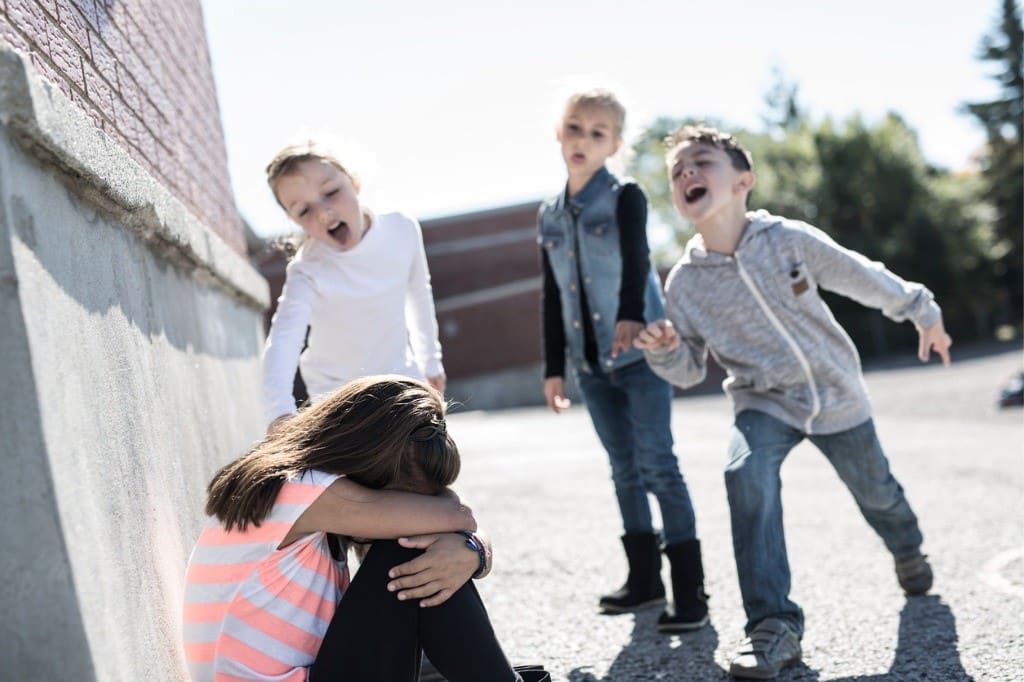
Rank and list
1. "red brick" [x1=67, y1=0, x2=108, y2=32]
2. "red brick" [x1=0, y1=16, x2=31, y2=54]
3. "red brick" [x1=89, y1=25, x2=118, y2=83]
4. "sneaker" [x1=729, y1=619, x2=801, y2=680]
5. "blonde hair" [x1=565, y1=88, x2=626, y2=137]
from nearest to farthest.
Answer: "red brick" [x1=0, y1=16, x2=31, y2=54]
"red brick" [x1=67, y1=0, x2=108, y2=32]
"red brick" [x1=89, y1=25, x2=118, y2=83]
"sneaker" [x1=729, y1=619, x2=801, y2=680]
"blonde hair" [x1=565, y1=88, x2=626, y2=137]

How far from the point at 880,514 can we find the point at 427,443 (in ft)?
7.07

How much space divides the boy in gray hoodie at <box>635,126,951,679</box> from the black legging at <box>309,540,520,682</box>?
142 centimetres

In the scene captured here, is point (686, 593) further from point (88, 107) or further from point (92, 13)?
point (92, 13)

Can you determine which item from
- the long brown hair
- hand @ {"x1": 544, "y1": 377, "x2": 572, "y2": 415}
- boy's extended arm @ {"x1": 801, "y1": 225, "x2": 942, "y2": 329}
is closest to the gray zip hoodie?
boy's extended arm @ {"x1": 801, "y1": 225, "x2": 942, "y2": 329}

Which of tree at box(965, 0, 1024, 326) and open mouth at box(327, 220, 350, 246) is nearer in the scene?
open mouth at box(327, 220, 350, 246)

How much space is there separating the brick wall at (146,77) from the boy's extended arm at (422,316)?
1.01 metres

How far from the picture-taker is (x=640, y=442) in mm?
4332

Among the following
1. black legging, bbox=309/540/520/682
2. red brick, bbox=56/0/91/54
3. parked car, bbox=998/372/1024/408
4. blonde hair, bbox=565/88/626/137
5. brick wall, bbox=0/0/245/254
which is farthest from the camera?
parked car, bbox=998/372/1024/408

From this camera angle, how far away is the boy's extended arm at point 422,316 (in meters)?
4.23

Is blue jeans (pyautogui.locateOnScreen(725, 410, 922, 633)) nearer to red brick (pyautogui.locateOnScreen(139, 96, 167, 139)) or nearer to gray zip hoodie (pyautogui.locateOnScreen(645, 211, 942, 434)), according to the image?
gray zip hoodie (pyautogui.locateOnScreen(645, 211, 942, 434))

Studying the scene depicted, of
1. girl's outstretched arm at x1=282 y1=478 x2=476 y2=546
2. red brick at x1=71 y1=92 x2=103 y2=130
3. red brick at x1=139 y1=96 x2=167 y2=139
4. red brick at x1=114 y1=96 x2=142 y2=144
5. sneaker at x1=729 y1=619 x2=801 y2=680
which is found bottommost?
sneaker at x1=729 y1=619 x2=801 y2=680

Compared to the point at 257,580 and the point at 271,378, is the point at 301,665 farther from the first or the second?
the point at 271,378

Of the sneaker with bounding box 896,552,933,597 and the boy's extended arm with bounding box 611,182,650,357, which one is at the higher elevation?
the boy's extended arm with bounding box 611,182,650,357

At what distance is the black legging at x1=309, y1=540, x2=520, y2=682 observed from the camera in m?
2.48
